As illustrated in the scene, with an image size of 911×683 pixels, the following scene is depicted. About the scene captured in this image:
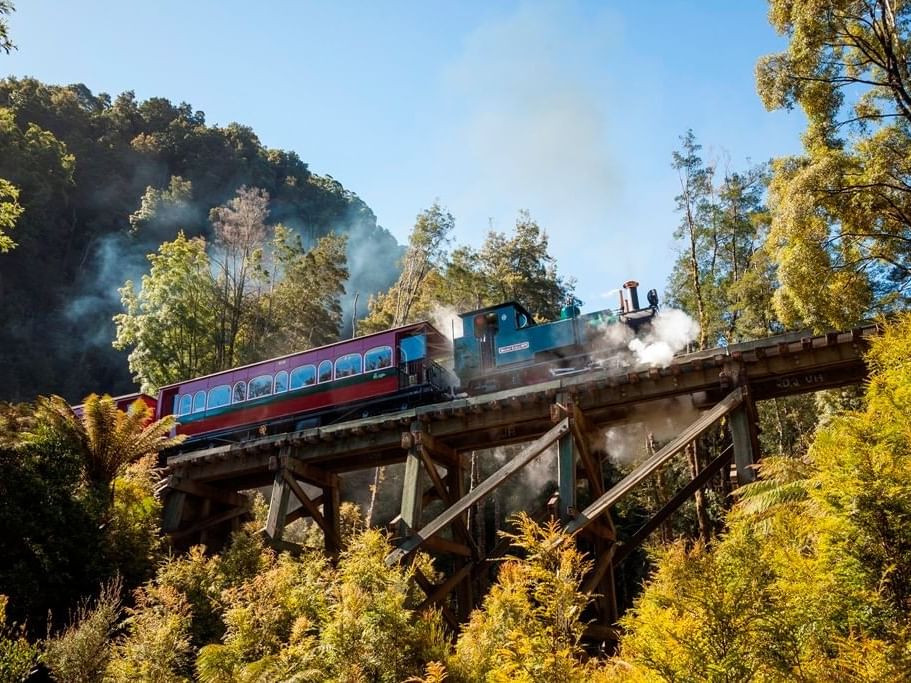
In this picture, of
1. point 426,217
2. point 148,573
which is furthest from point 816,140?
point 426,217

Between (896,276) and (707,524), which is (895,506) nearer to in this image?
(896,276)

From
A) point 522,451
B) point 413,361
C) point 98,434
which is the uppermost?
point 413,361

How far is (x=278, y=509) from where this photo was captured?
12.8 m

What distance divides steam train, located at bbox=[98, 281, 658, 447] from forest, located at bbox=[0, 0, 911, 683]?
116 inches

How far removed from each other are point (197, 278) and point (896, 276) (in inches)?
897

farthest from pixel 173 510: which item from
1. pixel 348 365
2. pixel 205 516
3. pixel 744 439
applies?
pixel 744 439

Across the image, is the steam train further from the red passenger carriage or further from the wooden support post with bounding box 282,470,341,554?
the wooden support post with bounding box 282,470,341,554

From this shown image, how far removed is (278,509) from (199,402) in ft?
21.8

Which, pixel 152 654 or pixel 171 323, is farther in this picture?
pixel 171 323

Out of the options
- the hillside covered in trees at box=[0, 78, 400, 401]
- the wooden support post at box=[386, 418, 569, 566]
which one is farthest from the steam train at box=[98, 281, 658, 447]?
the hillside covered in trees at box=[0, 78, 400, 401]

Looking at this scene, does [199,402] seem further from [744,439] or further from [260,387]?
[744,439]

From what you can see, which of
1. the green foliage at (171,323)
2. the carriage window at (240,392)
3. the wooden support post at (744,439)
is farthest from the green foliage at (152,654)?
the green foliage at (171,323)

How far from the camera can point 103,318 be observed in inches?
1705

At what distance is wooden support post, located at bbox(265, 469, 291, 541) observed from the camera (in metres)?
12.6
